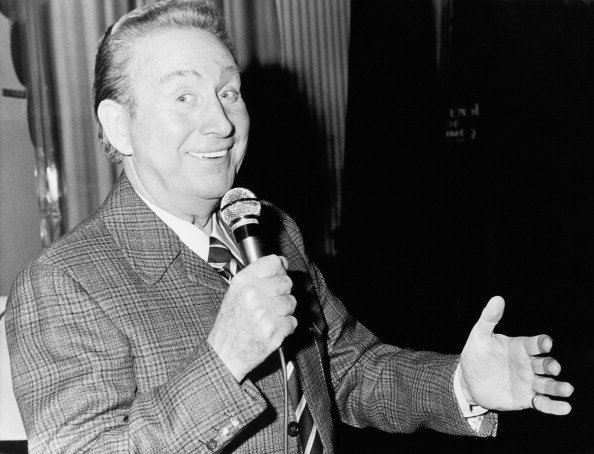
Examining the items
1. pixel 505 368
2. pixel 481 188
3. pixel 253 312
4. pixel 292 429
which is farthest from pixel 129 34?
pixel 481 188

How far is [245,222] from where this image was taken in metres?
1.12

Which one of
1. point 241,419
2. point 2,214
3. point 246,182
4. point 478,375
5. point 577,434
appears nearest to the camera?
point 241,419

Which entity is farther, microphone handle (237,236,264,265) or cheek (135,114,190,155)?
cheek (135,114,190,155)

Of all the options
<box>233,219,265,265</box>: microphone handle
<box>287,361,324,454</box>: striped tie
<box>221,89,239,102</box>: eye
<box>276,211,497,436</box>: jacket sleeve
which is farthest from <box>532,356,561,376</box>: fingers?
<box>221,89,239,102</box>: eye

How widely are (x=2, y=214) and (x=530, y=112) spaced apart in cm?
278

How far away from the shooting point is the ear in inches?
56.4

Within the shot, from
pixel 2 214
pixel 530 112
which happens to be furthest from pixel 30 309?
pixel 530 112

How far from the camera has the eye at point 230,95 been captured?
4.75ft

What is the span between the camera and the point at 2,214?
2.74 metres

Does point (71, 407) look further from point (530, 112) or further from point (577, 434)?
point (530, 112)

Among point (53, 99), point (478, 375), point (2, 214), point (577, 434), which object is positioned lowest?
point (577, 434)

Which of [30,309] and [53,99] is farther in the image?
[53,99]

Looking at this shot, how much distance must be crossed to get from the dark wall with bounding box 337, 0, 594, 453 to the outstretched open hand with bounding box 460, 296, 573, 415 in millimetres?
2311

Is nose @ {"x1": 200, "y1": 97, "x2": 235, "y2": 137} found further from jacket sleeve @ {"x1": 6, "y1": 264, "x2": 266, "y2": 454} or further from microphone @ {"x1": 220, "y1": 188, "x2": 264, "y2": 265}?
jacket sleeve @ {"x1": 6, "y1": 264, "x2": 266, "y2": 454}
